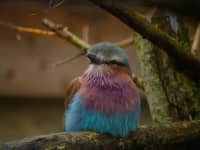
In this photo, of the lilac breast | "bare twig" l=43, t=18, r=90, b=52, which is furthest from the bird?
Answer: "bare twig" l=43, t=18, r=90, b=52

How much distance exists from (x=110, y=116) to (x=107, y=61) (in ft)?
0.49

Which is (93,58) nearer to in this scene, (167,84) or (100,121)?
(100,121)

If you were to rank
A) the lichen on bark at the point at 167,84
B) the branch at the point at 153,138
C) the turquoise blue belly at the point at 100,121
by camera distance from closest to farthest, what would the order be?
1. the branch at the point at 153,138
2. the turquoise blue belly at the point at 100,121
3. the lichen on bark at the point at 167,84

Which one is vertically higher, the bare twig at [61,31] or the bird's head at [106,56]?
the bare twig at [61,31]

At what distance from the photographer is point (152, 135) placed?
3.34 feet

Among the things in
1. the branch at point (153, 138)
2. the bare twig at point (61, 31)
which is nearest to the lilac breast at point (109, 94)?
the branch at point (153, 138)

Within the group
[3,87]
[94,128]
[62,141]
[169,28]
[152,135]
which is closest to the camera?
[62,141]

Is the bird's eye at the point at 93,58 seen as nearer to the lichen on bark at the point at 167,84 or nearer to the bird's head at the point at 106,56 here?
the bird's head at the point at 106,56

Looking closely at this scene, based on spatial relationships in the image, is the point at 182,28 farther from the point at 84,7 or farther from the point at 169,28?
the point at 84,7

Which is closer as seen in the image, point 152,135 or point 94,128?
point 152,135

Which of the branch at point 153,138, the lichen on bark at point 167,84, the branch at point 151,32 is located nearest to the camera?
the branch at point 151,32

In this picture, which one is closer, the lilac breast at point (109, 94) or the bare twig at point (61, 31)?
the lilac breast at point (109, 94)

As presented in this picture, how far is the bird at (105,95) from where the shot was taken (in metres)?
1.20

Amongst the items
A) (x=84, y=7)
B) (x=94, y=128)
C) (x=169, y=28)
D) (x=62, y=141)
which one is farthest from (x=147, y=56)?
(x=84, y=7)
